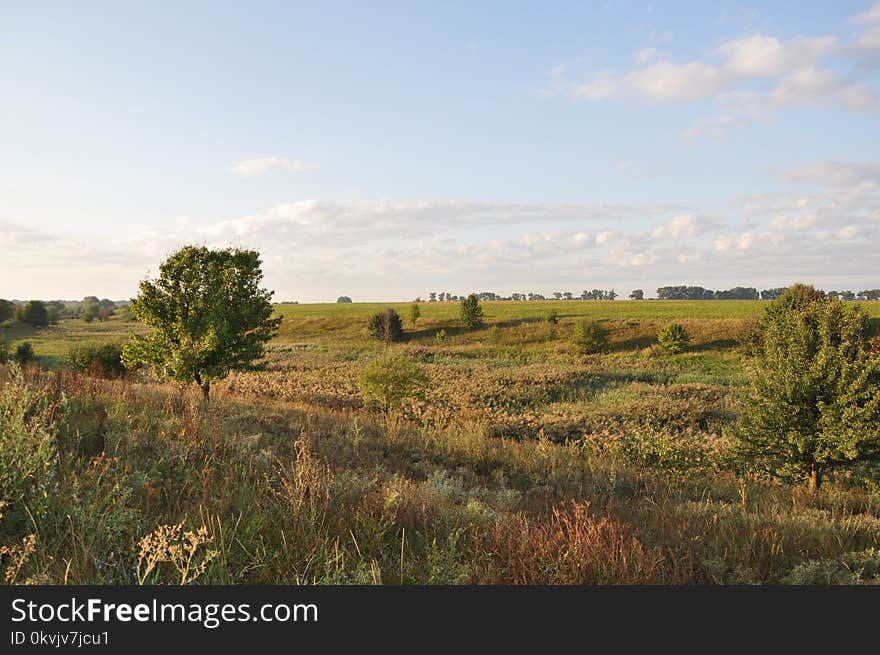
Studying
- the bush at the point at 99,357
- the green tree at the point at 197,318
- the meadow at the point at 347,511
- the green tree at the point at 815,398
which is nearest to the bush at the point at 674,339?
the green tree at the point at 815,398

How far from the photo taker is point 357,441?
995 centimetres

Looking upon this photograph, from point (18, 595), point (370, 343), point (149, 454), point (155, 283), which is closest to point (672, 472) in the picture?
point (149, 454)

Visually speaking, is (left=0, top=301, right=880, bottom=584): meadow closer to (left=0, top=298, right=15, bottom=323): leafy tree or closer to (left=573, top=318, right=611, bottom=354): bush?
(left=573, top=318, right=611, bottom=354): bush

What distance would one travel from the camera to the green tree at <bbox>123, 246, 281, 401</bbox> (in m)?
20.5

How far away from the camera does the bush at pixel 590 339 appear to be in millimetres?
60312

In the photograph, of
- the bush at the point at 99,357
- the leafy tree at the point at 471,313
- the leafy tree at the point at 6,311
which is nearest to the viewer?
the bush at the point at 99,357

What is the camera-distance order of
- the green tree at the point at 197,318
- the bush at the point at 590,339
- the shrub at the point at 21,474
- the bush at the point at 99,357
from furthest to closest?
the bush at the point at 590,339 < the bush at the point at 99,357 < the green tree at the point at 197,318 < the shrub at the point at 21,474

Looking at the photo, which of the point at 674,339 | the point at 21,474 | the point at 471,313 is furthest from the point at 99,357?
the point at 674,339

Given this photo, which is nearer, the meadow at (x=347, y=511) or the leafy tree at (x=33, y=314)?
the meadow at (x=347, y=511)

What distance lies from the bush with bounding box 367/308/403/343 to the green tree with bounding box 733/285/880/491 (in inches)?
2285

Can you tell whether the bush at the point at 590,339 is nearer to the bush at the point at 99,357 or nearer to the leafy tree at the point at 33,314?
the bush at the point at 99,357

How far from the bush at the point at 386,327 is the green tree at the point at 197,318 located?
4776 centimetres

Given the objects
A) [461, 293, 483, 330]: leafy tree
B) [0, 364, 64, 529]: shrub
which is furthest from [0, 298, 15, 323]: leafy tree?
[0, 364, 64, 529]: shrub

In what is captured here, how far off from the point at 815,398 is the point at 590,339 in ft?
155
